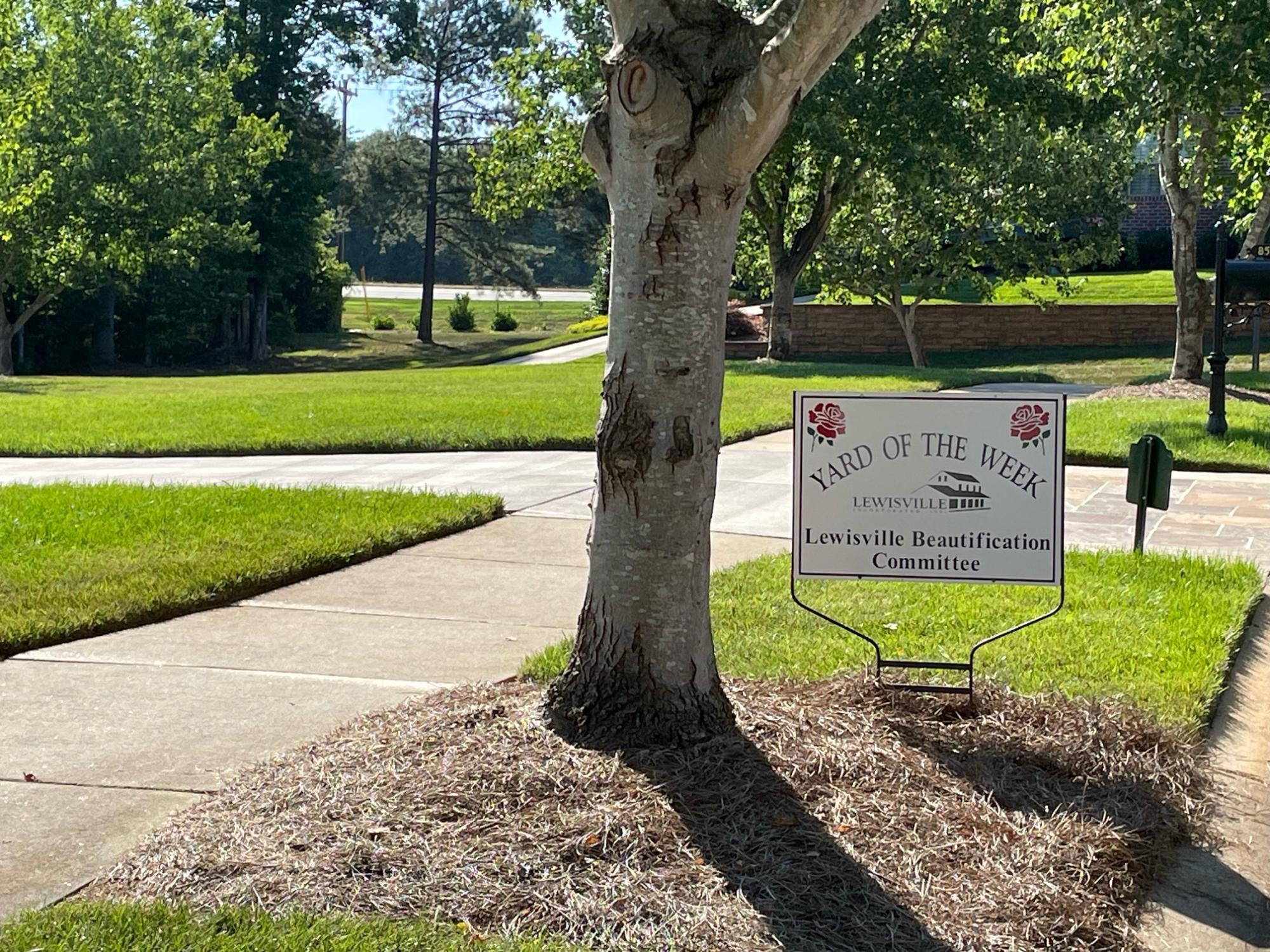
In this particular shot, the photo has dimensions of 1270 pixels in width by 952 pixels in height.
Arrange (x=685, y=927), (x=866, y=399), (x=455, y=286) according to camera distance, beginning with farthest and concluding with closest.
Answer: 1. (x=455, y=286)
2. (x=866, y=399)
3. (x=685, y=927)

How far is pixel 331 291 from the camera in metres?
48.8

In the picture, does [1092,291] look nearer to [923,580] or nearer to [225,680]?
[923,580]

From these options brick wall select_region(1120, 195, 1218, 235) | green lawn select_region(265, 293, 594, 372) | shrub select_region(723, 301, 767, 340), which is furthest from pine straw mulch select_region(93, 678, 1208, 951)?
brick wall select_region(1120, 195, 1218, 235)

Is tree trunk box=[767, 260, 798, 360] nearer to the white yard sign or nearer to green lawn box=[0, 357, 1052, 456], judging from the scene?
green lawn box=[0, 357, 1052, 456]

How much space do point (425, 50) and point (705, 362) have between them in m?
44.9

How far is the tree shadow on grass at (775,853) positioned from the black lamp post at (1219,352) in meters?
9.38

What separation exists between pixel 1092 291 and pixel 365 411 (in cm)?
2066

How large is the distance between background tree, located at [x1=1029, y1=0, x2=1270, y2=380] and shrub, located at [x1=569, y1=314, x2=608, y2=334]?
25.2 metres

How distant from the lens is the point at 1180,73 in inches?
493

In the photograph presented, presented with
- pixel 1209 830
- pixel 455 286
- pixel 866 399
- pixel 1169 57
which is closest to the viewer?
pixel 1209 830

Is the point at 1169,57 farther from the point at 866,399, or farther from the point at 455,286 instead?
the point at 455,286

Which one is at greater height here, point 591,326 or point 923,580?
point 591,326

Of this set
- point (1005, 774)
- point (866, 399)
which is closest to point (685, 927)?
point (1005, 774)

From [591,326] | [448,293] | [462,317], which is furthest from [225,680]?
[448,293]
